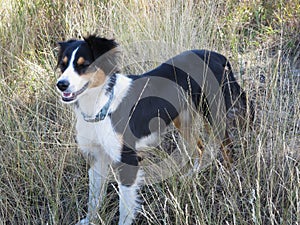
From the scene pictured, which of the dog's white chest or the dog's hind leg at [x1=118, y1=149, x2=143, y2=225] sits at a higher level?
the dog's white chest

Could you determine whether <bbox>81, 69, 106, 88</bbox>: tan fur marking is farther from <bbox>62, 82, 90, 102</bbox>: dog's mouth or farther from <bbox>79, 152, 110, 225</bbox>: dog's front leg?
<bbox>79, 152, 110, 225</bbox>: dog's front leg

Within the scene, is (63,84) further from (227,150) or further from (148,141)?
(227,150)

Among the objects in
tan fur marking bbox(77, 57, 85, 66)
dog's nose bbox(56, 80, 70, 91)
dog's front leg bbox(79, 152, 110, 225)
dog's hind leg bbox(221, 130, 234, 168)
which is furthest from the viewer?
dog's hind leg bbox(221, 130, 234, 168)

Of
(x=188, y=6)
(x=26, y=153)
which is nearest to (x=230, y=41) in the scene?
(x=188, y=6)

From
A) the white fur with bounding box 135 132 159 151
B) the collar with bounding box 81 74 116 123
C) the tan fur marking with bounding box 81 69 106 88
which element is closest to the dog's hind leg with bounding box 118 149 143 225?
the white fur with bounding box 135 132 159 151

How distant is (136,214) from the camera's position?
2928mm

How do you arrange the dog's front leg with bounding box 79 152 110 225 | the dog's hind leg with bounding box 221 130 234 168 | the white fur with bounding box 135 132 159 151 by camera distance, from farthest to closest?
the dog's hind leg with bounding box 221 130 234 168 < the white fur with bounding box 135 132 159 151 < the dog's front leg with bounding box 79 152 110 225

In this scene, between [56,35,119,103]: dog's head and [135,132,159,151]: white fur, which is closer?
[56,35,119,103]: dog's head

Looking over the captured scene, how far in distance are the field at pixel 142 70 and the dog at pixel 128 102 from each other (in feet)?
0.43

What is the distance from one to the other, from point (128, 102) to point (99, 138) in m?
0.30

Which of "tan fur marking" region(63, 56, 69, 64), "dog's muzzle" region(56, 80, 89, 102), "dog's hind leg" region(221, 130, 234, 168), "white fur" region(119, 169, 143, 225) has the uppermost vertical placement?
"tan fur marking" region(63, 56, 69, 64)

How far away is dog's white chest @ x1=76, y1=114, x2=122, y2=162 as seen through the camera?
9.37ft

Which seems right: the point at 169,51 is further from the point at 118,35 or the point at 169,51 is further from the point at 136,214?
the point at 136,214

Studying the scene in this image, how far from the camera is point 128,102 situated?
296 centimetres
